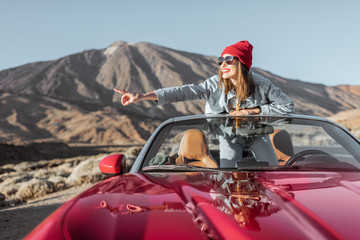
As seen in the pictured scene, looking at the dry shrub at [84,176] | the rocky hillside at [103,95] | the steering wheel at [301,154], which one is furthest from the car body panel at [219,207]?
the rocky hillside at [103,95]

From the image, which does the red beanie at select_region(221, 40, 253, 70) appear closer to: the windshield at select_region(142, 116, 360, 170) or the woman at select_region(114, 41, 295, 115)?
the woman at select_region(114, 41, 295, 115)

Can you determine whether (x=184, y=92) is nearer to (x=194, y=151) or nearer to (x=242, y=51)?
(x=242, y=51)

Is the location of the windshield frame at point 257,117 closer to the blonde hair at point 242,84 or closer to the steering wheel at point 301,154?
the steering wheel at point 301,154

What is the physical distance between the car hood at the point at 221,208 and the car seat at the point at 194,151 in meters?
0.60

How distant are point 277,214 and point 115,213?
26.8 inches

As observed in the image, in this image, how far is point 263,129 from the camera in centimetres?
296

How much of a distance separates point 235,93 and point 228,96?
0.07 meters

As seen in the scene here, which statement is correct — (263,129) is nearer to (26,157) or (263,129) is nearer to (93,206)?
(93,206)

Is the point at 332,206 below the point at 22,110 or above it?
above

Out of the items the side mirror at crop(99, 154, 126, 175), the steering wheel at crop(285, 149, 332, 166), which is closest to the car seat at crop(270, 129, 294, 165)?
the steering wheel at crop(285, 149, 332, 166)

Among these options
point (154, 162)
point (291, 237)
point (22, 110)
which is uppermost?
point (291, 237)

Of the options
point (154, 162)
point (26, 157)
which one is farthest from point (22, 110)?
point (154, 162)

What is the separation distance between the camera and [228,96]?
337 centimetres

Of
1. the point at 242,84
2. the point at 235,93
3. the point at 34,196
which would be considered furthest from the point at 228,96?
the point at 34,196
